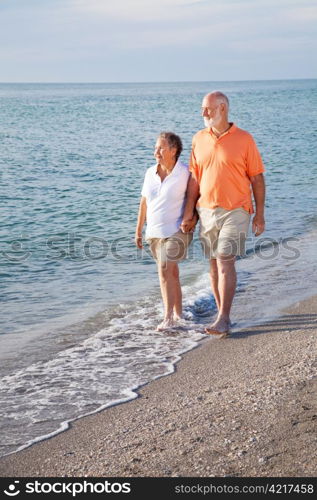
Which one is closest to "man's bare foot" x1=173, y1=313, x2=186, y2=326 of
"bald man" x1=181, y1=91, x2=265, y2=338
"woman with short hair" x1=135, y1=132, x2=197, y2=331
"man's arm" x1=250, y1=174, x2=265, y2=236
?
"woman with short hair" x1=135, y1=132, x2=197, y2=331

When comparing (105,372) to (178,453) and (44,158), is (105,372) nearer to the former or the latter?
(178,453)

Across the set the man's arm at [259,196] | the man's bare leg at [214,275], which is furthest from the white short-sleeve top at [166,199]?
the man's arm at [259,196]

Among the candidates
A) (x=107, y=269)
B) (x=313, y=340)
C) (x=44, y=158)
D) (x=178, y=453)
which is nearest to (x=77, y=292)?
(x=107, y=269)

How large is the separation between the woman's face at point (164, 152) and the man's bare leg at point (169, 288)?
0.90 metres

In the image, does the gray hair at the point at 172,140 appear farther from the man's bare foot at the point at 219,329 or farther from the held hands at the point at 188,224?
the man's bare foot at the point at 219,329

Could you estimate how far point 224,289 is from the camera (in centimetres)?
634

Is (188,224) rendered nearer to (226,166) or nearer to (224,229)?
(224,229)

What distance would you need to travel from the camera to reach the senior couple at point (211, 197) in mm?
5977

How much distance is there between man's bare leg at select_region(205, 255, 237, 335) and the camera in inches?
248

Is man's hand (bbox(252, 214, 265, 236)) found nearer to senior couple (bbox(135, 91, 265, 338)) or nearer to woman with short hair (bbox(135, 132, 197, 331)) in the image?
senior couple (bbox(135, 91, 265, 338))

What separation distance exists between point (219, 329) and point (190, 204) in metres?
1.08

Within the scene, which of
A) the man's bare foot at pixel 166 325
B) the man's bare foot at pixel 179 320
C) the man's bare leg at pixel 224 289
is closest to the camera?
the man's bare leg at pixel 224 289

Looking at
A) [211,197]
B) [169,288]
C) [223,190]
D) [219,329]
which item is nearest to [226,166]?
[223,190]
